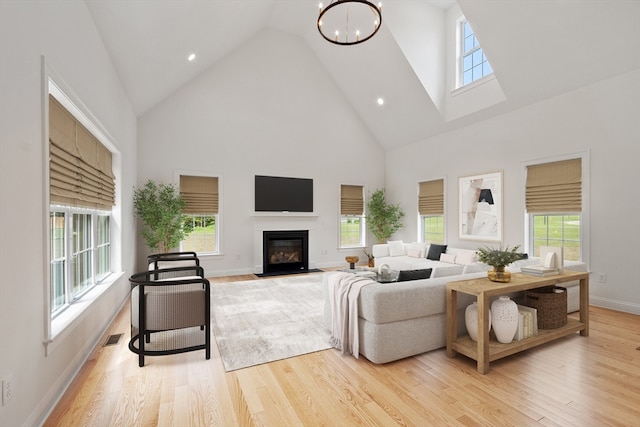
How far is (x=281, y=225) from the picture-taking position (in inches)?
282

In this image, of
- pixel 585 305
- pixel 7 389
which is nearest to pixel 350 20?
pixel 585 305

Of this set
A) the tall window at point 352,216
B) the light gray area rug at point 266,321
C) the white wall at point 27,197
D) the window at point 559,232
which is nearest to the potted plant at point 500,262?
the light gray area rug at point 266,321

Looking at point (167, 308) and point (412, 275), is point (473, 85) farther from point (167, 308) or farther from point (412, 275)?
point (167, 308)

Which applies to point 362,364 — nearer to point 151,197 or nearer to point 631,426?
point 631,426

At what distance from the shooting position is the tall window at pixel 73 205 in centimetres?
234

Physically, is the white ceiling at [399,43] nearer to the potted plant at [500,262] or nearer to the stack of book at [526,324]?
the potted plant at [500,262]

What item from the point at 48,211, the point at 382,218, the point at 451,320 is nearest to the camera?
the point at 48,211

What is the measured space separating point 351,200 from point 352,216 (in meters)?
0.44

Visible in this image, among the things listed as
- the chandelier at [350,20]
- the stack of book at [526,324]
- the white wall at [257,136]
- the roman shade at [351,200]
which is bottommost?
the stack of book at [526,324]

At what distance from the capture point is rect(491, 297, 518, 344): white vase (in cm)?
267

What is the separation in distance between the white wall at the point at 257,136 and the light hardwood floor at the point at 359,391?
4114 millimetres

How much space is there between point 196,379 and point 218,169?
499 centimetres

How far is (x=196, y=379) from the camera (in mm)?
2416

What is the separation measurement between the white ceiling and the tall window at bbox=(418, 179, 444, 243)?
1301mm
